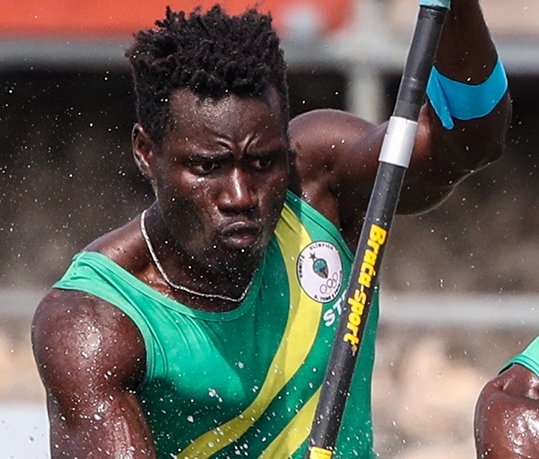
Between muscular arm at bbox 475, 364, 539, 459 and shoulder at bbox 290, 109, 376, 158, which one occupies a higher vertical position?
shoulder at bbox 290, 109, 376, 158

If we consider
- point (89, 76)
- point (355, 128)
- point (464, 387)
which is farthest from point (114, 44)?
point (355, 128)

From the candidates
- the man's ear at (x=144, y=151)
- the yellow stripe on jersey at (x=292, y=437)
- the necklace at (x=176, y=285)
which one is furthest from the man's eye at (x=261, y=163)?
the yellow stripe on jersey at (x=292, y=437)

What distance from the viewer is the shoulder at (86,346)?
3.44 meters

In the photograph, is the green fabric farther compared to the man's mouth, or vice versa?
the man's mouth

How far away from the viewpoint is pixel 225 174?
3486 mm

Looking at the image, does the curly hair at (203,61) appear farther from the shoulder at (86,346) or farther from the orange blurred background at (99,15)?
the orange blurred background at (99,15)

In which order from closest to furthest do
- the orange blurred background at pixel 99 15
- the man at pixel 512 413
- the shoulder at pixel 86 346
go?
1. the man at pixel 512 413
2. the shoulder at pixel 86 346
3. the orange blurred background at pixel 99 15

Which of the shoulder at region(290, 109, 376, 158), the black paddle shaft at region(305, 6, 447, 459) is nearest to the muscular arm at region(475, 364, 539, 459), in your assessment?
the black paddle shaft at region(305, 6, 447, 459)

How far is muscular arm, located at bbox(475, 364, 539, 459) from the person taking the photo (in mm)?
3209

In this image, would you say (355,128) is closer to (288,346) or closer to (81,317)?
(288,346)

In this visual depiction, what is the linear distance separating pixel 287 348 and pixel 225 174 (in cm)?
55

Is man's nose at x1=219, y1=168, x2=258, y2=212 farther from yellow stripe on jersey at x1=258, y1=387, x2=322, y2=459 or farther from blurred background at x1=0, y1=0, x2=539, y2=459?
blurred background at x1=0, y1=0, x2=539, y2=459

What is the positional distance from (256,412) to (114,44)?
3.55m

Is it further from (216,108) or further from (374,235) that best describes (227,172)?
(374,235)
